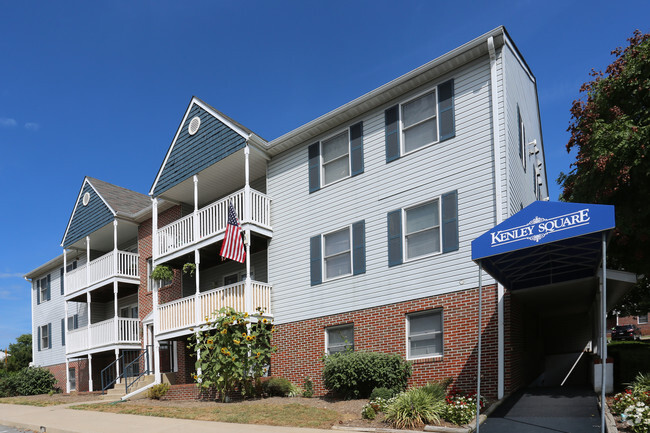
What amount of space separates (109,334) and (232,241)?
1047cm

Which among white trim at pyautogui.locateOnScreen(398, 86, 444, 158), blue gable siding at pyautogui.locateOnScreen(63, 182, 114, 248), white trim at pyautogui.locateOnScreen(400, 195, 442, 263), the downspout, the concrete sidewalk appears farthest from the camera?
blue gable siding at pyautogui.locateOnScreen(63, 182, 114, 248)

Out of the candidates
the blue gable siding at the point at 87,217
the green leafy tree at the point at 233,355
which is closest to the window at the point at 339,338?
the green leafy tree at the point at 233,355

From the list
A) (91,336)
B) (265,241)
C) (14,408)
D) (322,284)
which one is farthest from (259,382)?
(91,336)

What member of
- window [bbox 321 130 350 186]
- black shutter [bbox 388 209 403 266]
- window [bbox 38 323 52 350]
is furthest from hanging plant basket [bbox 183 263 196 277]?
window [bbox 38 323 52 350]

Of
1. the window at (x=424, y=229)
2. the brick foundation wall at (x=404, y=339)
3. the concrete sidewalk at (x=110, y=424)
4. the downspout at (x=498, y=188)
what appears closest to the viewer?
the concrete sidewalk at (x=110, y=424)

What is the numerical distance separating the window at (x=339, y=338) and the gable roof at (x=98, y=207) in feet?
A: 43.1

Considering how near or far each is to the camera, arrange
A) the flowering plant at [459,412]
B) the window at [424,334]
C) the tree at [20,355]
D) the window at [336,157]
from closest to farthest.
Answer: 1. the flowering plant at [459,412]
2. the window at [424,334]
3. the window at [336,157]
4. the tree at [20,355]

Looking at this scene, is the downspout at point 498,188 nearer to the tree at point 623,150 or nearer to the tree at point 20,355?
the tree at point 623,150

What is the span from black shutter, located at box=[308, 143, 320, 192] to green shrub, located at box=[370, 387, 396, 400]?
6852 millimetres

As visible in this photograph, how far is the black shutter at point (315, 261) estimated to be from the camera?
1728 centimetres

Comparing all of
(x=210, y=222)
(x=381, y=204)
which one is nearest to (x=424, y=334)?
(x=381, y=204)

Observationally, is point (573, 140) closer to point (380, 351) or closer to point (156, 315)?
point (380, 351)

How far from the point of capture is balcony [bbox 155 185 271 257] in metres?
18.6

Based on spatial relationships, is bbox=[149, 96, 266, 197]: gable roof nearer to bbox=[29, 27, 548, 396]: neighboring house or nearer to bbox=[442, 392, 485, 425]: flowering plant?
bbox=[29, 27, 548, 396]: neighboring house
